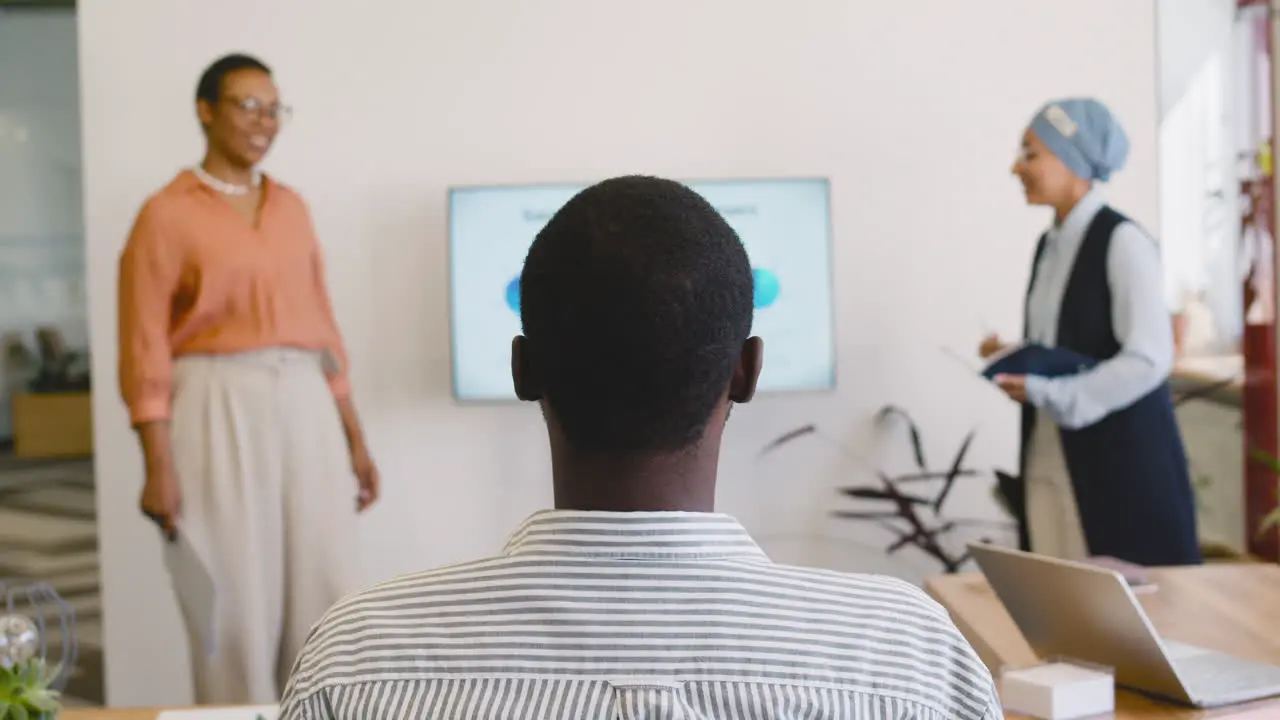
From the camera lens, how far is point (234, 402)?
383 cm

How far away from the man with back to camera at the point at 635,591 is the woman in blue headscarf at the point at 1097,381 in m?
2.84

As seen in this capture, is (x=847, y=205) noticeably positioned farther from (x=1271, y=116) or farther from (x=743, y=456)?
(x=1271, y=116)

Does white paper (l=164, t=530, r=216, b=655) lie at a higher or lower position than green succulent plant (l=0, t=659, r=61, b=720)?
lower

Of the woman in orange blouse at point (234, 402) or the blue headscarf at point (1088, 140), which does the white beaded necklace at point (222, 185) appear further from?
the blue headscarf at point (1088, 140)

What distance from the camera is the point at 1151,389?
11.9 feet

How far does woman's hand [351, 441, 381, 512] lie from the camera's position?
4078 millimetres

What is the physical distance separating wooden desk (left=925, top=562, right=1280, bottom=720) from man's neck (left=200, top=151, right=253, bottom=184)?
2.43m

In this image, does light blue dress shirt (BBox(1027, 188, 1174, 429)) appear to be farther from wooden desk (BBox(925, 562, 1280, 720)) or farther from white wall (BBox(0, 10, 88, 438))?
white wall (BBox(0, 10, 88, 438))

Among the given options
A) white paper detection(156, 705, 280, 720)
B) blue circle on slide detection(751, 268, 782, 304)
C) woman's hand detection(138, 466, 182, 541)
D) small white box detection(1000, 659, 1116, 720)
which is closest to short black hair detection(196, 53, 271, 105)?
woman's hand detection(138, 466, 182, 541)

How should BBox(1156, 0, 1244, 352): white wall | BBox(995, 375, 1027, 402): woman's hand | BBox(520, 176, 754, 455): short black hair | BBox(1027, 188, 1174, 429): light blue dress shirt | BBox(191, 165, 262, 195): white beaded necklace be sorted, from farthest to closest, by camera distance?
BBox(1156, 0, 1244, 352): white wall < BBox(191, 165, 262, 195): white beaded necklace < BBox(995, 375, 1027, 402): woman's hand < BBox(1027, 188, 1174, 429): light blue dress shirt < BBox(520, 176, 754, 455): short black hair

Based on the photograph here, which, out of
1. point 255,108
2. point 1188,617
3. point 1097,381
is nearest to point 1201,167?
point 1097,381

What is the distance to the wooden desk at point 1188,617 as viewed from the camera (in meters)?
1.75

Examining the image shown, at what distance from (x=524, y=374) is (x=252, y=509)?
10.1 feet

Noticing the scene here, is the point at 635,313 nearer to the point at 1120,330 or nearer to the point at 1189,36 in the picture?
the point at 1120,330
